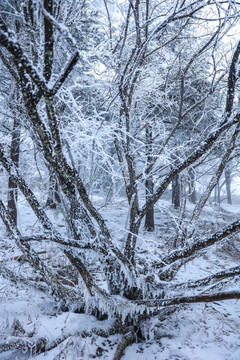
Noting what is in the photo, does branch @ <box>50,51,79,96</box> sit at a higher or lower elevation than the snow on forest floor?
higher

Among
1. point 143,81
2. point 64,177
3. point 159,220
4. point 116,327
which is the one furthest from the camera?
point 159,220

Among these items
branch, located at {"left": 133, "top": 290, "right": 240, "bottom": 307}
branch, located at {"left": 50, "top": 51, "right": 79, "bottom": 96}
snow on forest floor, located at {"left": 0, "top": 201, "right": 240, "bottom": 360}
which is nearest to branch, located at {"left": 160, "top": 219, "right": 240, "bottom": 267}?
snow on forest floor, located at {"left": 0, "top": 201, "right": 240, "bottom": 360}

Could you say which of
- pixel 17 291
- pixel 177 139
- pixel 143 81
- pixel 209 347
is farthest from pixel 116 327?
pixel 177 139

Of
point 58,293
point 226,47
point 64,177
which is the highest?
point 226,47

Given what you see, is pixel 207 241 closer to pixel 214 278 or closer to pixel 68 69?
pixel 214 278

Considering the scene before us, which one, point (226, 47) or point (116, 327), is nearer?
point (116, 327)

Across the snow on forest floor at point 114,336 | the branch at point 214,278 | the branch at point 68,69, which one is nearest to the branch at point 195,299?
the branch at point 214,278

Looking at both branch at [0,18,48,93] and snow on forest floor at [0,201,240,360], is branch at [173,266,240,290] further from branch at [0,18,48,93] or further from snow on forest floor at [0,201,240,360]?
branch at [0,18,48,93]

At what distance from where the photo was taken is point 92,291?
3184 mm

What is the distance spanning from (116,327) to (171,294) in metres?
1.30

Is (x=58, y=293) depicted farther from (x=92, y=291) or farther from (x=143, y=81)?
(x=143, y=81)

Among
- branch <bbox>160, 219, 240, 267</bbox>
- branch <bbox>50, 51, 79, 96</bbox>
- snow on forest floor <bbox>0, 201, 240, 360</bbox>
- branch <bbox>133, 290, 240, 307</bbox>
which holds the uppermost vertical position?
branch <bbox>50, 51, 79, 96</bbox>

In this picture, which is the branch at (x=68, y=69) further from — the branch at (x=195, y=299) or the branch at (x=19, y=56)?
the branch at (x=195, y=299)

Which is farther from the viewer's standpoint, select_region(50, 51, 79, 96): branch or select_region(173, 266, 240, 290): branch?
select_region(173, 266, 240, 290): branch
